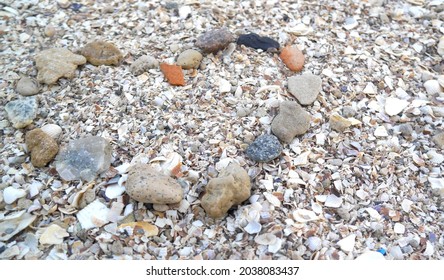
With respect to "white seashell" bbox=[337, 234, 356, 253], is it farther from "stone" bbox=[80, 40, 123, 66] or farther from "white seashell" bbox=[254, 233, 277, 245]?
"stone" bbox=[80, 40, 123, 66]

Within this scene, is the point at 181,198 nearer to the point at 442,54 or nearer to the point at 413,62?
the point at 413,62

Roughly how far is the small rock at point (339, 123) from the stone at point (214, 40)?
0.59 m

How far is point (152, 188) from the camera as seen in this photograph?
1456mm

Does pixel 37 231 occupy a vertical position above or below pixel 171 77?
below

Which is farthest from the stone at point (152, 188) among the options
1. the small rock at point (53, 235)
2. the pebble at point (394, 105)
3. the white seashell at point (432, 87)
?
the white seashell at point (432, 87)

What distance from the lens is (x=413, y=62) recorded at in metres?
2.06

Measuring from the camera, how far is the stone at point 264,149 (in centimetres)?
160

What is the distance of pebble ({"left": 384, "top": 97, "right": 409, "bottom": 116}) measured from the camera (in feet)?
6.03

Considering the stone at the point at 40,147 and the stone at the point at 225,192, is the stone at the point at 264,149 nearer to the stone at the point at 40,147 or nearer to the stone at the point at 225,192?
the stone at the point at 225,192

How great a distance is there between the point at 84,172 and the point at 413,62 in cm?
152

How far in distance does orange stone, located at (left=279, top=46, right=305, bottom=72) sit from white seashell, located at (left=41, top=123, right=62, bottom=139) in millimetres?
989

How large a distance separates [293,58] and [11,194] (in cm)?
125
